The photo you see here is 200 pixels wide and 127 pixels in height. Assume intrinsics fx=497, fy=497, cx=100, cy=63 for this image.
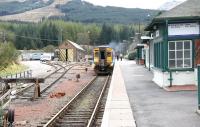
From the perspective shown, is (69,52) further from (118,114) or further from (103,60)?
(118,114)

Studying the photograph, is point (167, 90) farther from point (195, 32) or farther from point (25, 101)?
point (25, 101)

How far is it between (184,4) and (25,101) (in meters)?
10.4

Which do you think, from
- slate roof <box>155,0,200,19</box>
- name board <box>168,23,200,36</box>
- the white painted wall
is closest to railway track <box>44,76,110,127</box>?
the white painted wall

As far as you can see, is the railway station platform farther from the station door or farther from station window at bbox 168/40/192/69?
the station door

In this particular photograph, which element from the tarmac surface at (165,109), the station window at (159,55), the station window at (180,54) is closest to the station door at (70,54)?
the station window at (159,55)

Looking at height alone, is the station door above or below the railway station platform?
above

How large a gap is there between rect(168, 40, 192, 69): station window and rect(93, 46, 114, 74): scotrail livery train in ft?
90.0

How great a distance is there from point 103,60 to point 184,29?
2804cm

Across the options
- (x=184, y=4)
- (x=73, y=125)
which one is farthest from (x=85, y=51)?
(x=73, y=125)

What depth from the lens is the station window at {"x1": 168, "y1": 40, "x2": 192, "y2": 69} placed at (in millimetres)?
25250

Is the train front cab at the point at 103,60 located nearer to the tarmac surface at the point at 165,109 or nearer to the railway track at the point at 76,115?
the railway track at the point at 76,115

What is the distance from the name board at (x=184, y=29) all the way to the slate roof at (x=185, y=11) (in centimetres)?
50

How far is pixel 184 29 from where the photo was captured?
82.3ft

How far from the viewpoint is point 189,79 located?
2506 cm
